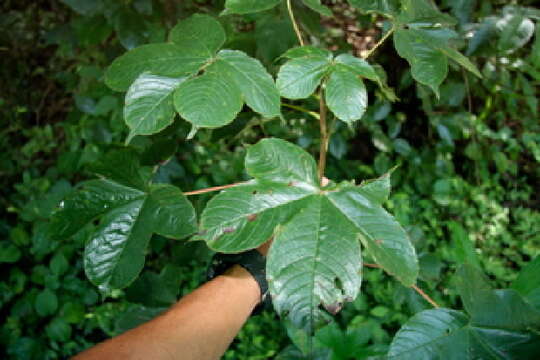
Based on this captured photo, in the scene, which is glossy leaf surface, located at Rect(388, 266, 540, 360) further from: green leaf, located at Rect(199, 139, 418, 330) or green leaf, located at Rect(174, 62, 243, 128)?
green leaf, located at Rect(174, 62, 243, 128)

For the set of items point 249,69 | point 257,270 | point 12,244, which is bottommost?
point 12,244

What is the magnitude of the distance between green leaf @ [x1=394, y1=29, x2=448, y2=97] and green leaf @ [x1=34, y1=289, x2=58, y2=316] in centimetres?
166

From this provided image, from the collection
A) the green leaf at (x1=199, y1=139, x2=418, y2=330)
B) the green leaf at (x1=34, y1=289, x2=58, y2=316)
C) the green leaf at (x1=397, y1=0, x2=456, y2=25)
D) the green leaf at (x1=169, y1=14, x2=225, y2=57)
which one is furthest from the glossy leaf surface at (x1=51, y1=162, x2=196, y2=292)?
the green leaf at (x1=34, y1=289, x2=58, y2=316)

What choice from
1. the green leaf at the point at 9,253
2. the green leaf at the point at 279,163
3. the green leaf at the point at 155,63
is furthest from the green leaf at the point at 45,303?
the green leaf at the point at 279,163

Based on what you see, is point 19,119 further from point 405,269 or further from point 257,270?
point 405,269

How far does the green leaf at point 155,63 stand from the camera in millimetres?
700

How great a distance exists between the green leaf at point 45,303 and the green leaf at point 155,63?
1.38 metres

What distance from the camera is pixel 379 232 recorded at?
599mm

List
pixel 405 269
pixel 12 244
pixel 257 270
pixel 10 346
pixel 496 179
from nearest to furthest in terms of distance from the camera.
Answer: pixel 405 269, pixel 257 270, pixel 10 346, pixel 12 244, pixel 496 179

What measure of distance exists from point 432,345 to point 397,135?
1.65m

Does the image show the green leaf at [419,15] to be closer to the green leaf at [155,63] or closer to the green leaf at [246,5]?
the green leaf at [246,5]

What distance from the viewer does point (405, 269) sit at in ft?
1.86

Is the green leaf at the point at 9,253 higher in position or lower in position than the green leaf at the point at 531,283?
lower

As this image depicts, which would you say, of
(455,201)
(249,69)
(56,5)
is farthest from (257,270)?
(56,5)
